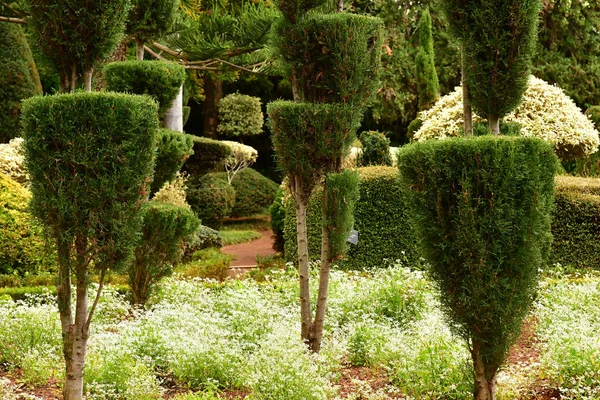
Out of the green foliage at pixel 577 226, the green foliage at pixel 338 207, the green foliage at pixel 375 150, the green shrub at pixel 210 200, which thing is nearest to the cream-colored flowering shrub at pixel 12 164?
the green shrub at pixel 210 200

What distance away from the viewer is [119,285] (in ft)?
27.5

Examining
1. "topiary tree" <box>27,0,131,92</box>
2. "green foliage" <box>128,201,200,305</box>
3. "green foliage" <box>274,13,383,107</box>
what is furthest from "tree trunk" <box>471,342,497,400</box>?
"green foliage" <box>128,201,200,305</box>

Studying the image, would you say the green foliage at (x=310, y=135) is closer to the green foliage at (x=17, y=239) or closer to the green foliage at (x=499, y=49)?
the green foliage at (x=499, y=49)

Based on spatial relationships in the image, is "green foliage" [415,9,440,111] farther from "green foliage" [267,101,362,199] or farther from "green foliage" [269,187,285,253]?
"green foliage" [267,101,362,199]

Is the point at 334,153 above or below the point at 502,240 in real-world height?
above

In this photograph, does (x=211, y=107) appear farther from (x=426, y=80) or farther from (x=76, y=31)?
(x=76, y=31)

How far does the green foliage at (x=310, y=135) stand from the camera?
5.70m

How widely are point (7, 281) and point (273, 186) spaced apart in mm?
10479

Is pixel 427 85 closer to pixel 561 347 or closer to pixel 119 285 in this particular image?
pixel 119 285

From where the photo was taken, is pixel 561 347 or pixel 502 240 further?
pixel 561 347

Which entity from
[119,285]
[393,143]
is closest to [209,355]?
[119,285]

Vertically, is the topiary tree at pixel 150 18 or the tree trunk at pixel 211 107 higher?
the topiary tree at pixel 150 18

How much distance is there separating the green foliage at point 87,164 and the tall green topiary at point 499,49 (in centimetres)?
211

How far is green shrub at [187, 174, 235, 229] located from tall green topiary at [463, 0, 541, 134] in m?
9.86
